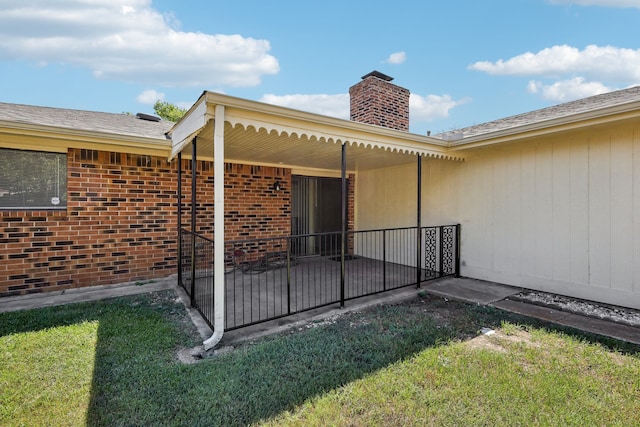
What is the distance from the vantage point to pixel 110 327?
3488 mm

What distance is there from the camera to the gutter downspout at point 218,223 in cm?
300

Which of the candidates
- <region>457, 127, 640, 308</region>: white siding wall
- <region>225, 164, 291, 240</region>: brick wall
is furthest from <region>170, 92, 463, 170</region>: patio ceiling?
<region>457, 127, 640, 308</region>: white siding wall

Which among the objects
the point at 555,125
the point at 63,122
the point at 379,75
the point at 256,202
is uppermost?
the point at 379,75

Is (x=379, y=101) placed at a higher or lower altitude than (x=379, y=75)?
lower

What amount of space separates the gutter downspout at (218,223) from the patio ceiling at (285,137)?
143 mm

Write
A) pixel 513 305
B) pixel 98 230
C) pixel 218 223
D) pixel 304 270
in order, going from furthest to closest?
1. pixel 304 270
2. pixel 98 230
3. pixel 513 305
4. pixel 218 223

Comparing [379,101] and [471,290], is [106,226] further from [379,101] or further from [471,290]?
[379,101]

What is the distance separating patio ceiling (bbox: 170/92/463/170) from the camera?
3182mm

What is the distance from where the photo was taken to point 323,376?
2.55 metres

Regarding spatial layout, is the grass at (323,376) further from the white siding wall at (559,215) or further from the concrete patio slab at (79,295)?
the white siding wall at (559,215)

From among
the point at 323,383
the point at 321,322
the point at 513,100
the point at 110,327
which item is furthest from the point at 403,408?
the point at 513,100

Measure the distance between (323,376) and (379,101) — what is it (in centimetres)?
710

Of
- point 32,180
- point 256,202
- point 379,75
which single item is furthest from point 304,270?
point 379,75

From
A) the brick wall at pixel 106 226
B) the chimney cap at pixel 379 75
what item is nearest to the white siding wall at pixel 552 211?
the chimney cap at pixel 379 75
